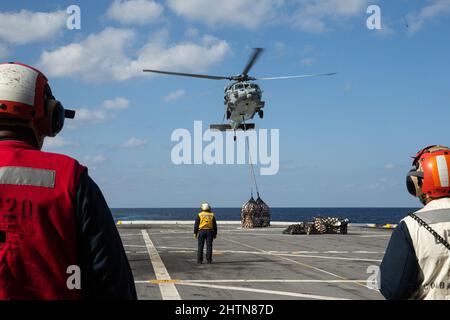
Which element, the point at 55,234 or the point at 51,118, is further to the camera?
the point at 51,118

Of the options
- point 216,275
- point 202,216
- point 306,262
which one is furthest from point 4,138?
point 306,262

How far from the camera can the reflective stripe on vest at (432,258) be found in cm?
345

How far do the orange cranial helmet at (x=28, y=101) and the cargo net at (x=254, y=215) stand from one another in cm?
4248

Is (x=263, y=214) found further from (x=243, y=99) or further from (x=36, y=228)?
(x=36, y=228)

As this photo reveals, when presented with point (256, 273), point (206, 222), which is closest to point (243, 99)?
point (206, 222)

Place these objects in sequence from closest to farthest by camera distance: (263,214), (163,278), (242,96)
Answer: (163,278)
(242,96)
(263,214)

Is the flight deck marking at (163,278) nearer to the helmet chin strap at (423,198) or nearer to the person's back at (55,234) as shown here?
the helmet chin strap at (423,198)

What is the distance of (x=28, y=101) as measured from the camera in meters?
2.52

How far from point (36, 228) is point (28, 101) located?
0.70m

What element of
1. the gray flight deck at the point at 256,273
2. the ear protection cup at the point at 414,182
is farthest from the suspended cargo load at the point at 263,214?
the ear protection cup at the point at 414,182

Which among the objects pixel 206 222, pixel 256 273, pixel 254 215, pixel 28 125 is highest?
pixel 28 125

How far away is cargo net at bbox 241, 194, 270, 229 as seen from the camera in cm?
4491

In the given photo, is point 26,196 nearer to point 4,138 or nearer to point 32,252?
point 32,252

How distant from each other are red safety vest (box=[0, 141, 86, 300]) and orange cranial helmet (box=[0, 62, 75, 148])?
30 cm
